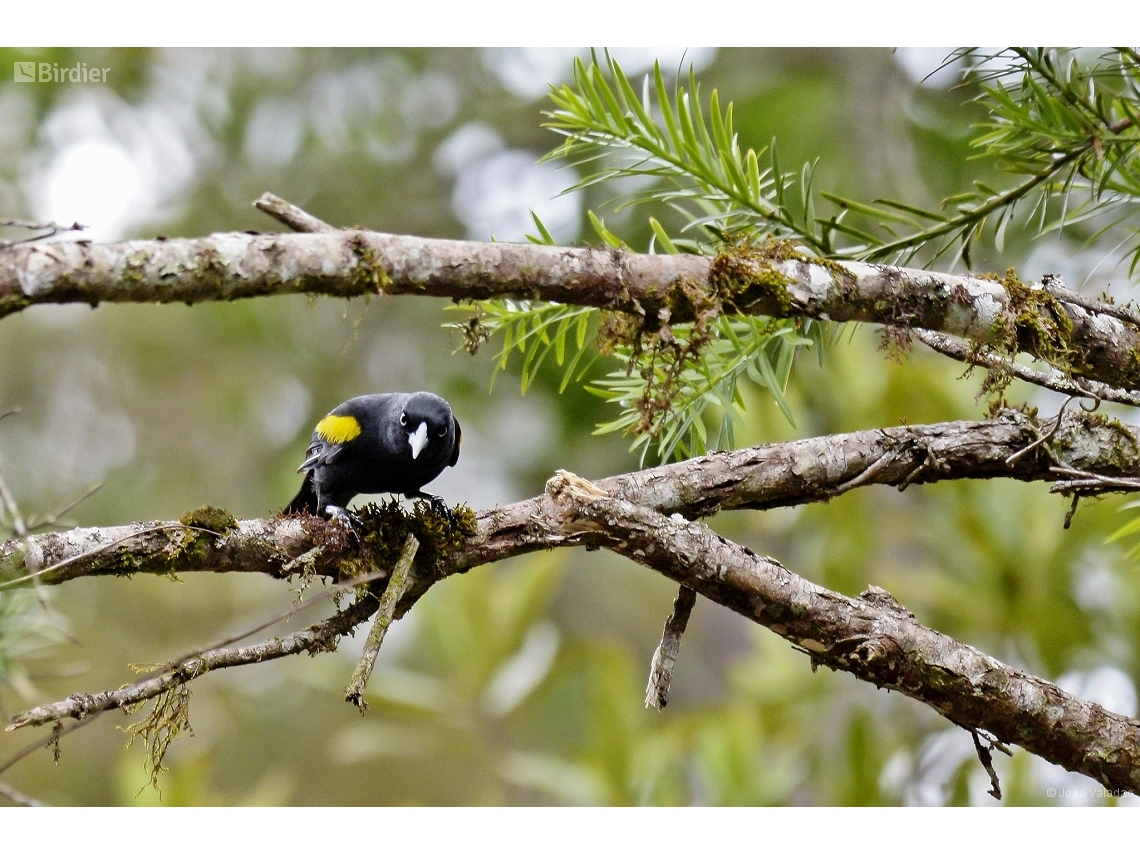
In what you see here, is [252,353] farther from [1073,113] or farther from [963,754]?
[1073,113]

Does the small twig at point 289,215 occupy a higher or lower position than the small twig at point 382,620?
higher

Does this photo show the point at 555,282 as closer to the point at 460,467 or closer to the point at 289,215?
the point at 289,215

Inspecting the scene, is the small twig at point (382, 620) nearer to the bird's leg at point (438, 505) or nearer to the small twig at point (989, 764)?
the bird's leg at point (438, 505)

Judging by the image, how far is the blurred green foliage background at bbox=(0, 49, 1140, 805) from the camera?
5566 mm

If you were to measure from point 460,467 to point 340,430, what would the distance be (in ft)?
18.2


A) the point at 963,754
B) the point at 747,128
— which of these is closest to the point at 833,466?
the point at 963,754

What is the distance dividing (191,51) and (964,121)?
19.7 feet

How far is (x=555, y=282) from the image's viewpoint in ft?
5.86

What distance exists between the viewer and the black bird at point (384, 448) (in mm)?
2984

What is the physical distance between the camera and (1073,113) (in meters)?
2.31

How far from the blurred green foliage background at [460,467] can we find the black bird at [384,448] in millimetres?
2267
